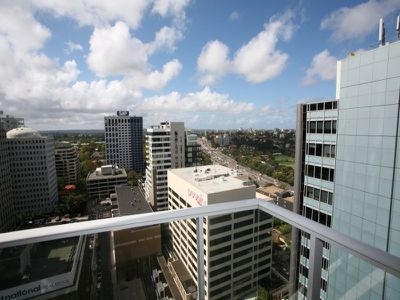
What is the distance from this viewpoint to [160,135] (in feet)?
73.3

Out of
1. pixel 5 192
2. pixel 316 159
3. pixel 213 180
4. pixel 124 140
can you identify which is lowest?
pixel 5 192

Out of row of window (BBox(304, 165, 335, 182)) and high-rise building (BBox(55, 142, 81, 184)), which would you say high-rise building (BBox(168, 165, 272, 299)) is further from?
high-rise building (BBox(55, 142, 81, 184))

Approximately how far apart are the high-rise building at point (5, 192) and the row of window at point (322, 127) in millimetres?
26515

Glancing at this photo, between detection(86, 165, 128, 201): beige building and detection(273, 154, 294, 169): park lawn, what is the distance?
26.8 meters

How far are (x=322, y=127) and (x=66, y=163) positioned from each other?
37435 millimetres

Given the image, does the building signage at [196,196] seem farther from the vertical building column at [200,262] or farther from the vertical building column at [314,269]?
the vertical building column at [314,269]

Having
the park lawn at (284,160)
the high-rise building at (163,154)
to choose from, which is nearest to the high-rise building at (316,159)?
the high-rise building at (163,154)

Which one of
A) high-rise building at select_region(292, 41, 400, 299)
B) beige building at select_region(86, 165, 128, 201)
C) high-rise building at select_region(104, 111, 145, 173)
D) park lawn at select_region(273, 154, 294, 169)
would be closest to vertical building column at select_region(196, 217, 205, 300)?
high-rise building at select_region(292, 41, 400, 299)

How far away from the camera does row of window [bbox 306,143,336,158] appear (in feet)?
25.6

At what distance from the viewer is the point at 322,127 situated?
817 cm

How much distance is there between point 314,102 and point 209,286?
8231mm

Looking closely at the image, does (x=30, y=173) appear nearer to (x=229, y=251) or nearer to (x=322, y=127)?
(x=322, y=127)

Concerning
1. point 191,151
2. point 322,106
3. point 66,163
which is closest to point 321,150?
point 322,106

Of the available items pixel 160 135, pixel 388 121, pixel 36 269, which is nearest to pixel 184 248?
pixel 36 269
